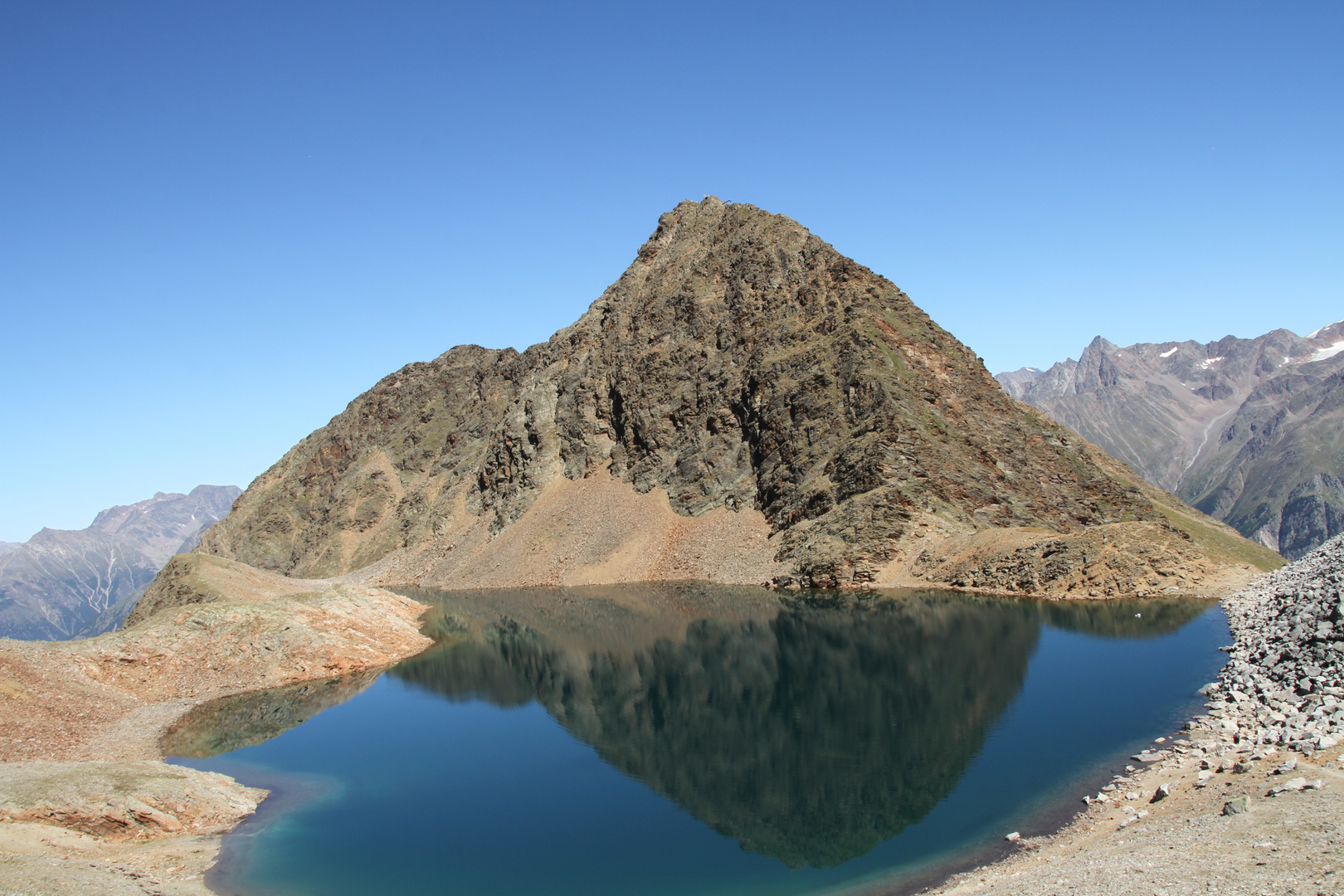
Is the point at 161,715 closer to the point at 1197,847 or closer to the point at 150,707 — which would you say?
the point at 150,707

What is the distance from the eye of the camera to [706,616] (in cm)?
5738

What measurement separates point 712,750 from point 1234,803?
16085mm

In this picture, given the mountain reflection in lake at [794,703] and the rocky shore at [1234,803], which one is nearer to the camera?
the rocky shore at [1234,803]

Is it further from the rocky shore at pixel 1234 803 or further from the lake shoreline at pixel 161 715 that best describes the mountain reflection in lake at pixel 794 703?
the rocky shore at pixel 1234 803

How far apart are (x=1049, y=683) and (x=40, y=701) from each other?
141 feet

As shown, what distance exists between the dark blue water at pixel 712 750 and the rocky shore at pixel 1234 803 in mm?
1515

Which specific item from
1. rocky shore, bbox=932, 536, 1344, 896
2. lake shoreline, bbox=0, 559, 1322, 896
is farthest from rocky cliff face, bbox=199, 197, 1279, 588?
rocky shore, bbox=932, 536, 1344, 896

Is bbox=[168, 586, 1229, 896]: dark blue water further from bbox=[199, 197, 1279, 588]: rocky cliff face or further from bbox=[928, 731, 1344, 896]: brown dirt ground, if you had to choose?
bbox=[199, 197, 1279, 588]: rocky cliff face

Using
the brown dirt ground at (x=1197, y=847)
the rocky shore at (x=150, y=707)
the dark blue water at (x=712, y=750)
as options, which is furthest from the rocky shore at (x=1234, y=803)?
the rocky shore at (x=150, y=707)

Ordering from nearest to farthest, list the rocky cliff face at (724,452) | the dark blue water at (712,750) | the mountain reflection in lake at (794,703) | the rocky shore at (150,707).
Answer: the rocky shore at (150,707)
the dark blue water at (712,750)
the mountain reflection in lake at (794,703)
the rocky cliff face at (724,452)

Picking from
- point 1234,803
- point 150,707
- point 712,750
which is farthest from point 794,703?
point 150,707

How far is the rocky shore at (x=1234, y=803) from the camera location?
1392 centimetres

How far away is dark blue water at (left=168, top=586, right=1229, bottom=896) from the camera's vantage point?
20.4 meters

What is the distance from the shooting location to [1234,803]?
16.9 m
